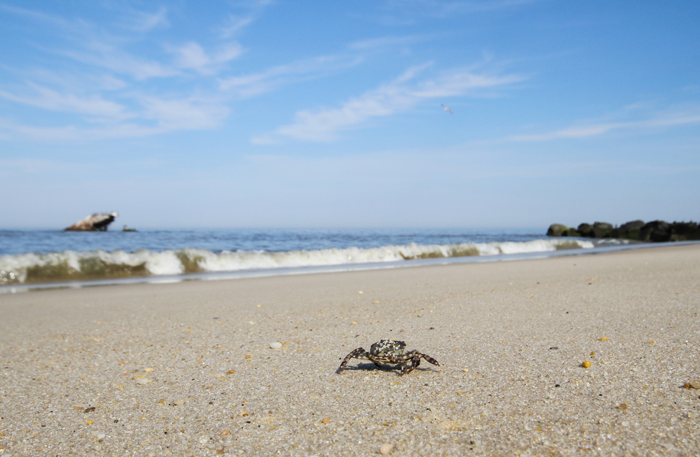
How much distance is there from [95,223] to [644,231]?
45.7 meters

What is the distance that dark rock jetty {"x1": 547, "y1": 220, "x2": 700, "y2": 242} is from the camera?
1345 inches

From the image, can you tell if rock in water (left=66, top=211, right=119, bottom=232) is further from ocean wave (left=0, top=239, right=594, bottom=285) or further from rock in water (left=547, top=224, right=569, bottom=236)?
rock in water (left=547, top=224, right=569, bottom=236)

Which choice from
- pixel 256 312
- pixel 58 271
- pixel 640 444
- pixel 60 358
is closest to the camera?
pixel 640 444

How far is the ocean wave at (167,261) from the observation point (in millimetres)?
12477

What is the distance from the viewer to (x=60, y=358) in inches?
169

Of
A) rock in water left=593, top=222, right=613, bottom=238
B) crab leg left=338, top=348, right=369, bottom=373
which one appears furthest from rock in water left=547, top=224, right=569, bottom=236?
crab leg left=338, top=348, right=369, bottom=373

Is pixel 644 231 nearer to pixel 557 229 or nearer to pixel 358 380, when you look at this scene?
pixel 557 229

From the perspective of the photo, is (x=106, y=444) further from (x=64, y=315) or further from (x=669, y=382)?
(x=64, y=315)

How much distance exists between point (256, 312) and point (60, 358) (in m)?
2.61

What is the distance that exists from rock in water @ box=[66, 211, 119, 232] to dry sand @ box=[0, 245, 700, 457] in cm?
3266

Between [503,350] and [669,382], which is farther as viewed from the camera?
[503,350]

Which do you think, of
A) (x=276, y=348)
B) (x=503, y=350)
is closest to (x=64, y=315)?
(x=276, y=348)

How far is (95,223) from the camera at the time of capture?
116 ft

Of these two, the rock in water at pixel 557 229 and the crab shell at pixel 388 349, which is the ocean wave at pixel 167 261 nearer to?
the crab shell at pixel 388 349
